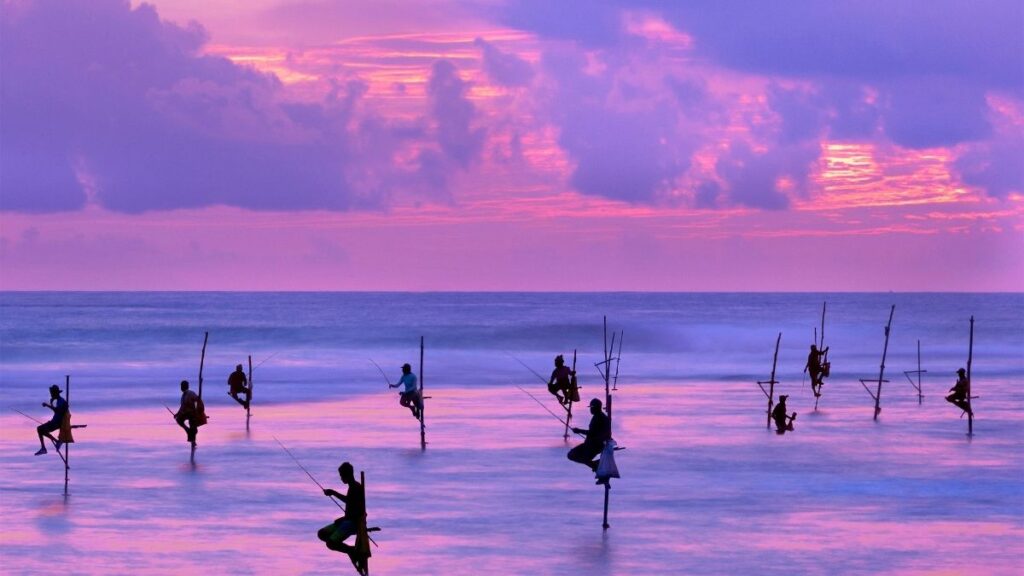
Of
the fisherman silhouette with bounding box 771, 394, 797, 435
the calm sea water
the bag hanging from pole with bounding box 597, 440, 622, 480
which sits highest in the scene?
the bag hanging from pole with bounding box 597, 440, 622, 480

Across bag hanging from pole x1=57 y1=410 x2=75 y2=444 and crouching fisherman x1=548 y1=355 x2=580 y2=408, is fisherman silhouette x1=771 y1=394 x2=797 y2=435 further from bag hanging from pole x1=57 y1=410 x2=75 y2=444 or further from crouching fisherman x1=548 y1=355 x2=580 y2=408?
bag hanging from pole x1=57 y1=410 x2=75 y2=444

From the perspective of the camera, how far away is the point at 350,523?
13.8 m

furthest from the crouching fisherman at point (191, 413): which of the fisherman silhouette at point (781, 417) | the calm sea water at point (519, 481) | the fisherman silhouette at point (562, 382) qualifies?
the fisherman silhouette at point (781, 417)

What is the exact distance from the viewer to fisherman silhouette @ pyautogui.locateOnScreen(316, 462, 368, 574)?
13.5 meters

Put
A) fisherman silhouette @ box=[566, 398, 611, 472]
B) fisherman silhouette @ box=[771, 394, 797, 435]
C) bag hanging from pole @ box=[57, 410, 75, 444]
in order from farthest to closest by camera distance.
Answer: fisherman silhouette @ box=[771, 394, 797, 435]
bag hanging from pole @ box=[57, 410, 75, 444]
fisherman silhouette @ box=[566, 398, 611, 472]

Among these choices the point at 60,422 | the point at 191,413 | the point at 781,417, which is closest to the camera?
the point at 60,422

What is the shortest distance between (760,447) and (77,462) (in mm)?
11723

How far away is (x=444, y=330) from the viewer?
102 meters

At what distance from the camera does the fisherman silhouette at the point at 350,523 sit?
13492 millimetres

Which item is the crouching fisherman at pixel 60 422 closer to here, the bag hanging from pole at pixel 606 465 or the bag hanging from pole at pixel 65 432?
the bag hanging from pole at pixel 65 432

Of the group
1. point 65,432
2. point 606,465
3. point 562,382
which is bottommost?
point 65,432

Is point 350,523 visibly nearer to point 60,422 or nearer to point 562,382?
point 60,422

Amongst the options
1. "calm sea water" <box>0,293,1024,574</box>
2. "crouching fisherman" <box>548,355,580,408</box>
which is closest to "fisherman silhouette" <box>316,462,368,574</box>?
"calm sea water" <box>0,293,1024,574</box>

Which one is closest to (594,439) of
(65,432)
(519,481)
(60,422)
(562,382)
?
(519,481)
